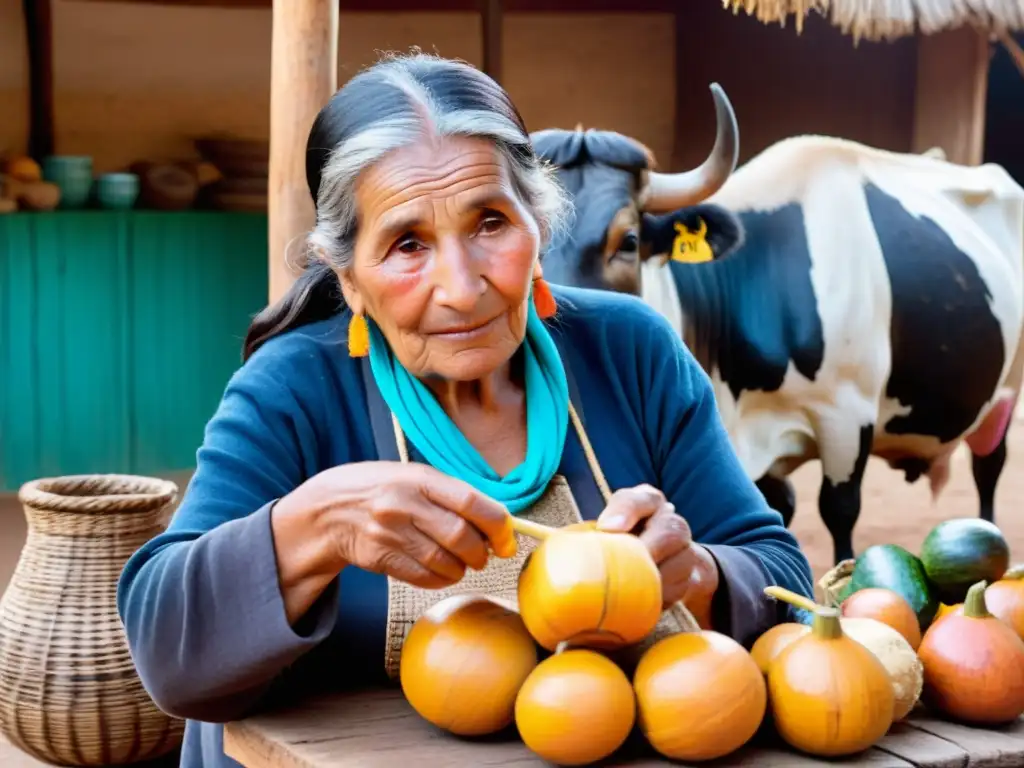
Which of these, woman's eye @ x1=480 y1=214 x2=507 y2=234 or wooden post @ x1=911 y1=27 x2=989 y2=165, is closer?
woman's eye @ x1=480 y1=214 x2=507 y2=234

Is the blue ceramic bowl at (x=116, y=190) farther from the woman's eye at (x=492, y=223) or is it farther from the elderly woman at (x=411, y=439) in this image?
the woman's eye at (x=492, y=223)

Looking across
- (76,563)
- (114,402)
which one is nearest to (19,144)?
(114,402)

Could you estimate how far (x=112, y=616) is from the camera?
416 cm

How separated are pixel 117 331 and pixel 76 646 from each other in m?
5.13

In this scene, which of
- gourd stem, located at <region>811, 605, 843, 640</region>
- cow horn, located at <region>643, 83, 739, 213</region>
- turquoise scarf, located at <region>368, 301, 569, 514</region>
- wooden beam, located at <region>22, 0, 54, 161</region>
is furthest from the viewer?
wooden beam, located at <region>22, 0, 54, 161</region>

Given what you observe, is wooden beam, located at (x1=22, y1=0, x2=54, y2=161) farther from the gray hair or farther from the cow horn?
the gray hair

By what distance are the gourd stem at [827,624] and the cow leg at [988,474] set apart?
6581 millimetres

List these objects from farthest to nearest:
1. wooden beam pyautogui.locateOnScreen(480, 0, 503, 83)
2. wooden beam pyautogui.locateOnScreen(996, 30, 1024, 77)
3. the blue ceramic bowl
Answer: wooden beam pyautogui.locateOnScreen(996, 30, 1024, 77)
wooden beam pyautogui.locateOnScreen(480, 0, 503, 83)
the blue ceramic bowl

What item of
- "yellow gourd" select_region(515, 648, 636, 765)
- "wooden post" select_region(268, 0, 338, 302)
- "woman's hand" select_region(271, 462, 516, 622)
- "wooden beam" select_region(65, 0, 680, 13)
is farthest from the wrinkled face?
"wooden beam" select_region(65, 0, 680, 13)

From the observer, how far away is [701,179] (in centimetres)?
590

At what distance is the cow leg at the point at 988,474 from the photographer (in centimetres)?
804

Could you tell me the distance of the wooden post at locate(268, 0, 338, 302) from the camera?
4180 mm

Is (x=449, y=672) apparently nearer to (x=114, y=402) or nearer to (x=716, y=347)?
(x=716, y=347)

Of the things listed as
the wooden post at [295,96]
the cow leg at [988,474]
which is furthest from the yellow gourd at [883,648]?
the cow leg at [988,474]
